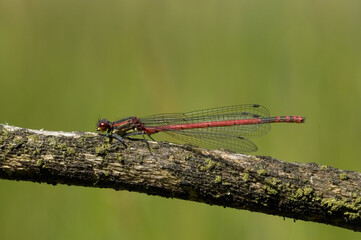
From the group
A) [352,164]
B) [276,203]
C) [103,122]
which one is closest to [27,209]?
[103,122]

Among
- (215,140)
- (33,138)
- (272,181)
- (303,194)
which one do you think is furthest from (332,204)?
(33,138)

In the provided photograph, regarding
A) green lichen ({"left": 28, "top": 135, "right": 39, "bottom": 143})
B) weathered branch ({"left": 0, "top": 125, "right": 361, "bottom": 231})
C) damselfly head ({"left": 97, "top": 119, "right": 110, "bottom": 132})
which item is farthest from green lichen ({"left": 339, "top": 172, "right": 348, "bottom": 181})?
damselfly head ({"left": 97, "top": 119, "right": 110, "bottom": 132})

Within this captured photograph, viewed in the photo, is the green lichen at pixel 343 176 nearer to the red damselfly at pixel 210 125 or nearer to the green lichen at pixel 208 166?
the green lichen at pixel 208 166

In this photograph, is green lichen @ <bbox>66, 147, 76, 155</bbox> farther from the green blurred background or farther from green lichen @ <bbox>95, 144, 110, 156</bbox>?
the green blurred background

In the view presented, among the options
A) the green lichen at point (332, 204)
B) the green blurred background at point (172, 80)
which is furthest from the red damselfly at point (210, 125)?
the green lichen at point (332, 204)

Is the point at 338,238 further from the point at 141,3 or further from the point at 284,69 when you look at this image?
the point at 141,3

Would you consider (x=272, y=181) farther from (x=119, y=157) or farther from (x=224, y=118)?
(x=224, y=118)
